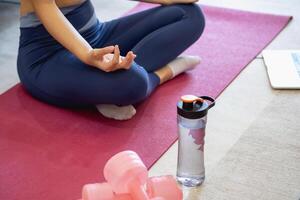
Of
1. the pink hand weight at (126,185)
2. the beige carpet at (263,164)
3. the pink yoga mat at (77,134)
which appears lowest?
the pink yoga mat at (77,134)

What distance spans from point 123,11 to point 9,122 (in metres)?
0.94

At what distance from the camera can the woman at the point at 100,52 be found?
55.6 inches

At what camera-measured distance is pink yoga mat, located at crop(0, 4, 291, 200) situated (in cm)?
126

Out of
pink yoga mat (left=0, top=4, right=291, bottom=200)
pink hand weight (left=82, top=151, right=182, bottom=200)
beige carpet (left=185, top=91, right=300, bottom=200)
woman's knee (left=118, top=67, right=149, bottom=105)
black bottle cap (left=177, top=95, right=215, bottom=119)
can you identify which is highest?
black bottle cap (left=177, top=95, right=215, bottom=119)

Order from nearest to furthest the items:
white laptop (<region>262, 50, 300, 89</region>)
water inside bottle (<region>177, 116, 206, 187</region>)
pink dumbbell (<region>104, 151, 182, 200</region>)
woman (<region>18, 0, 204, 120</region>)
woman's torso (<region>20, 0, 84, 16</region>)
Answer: pink dumbbell (<region>104, 151, 182, 200</region>) → water inside bottle (<region>177, 116, 206, 187</region>) → woman (<region>18, 0, 204, 120</region>) → woman's torso (<region>20, 0, 84, 16</region>) → white laptop (<region>262, 50, 300, 89</region>)

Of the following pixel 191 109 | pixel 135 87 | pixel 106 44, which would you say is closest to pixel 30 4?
pixel 106 44

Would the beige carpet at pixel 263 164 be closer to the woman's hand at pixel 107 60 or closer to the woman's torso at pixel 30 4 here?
the woman's hand at pixel 107 60

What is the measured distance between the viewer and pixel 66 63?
148 centimetres

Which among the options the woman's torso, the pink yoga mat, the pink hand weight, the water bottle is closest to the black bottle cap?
the water bottle

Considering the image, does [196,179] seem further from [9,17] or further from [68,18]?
[9,17]

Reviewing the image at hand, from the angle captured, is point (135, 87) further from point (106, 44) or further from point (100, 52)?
point (106, 44)

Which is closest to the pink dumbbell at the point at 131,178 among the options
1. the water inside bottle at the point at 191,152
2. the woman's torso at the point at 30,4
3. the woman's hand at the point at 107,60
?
the water inside bottle at the point at 191,152

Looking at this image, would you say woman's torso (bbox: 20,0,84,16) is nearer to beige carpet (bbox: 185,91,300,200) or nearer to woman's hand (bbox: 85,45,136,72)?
woman's hand (bbox: 85,45,136,72)

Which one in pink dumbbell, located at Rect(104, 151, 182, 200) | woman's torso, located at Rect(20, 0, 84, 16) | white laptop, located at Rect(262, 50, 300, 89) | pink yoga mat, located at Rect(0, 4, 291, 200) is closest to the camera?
pink dumbbell, located at Rect(104, 151, 182, 200)
